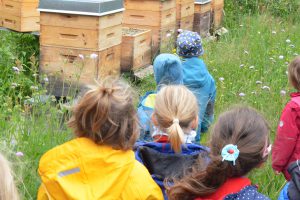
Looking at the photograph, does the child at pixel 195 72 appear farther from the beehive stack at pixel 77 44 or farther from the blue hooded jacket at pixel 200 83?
the beehive stack at pixel 77 44

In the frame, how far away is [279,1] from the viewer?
12.4m

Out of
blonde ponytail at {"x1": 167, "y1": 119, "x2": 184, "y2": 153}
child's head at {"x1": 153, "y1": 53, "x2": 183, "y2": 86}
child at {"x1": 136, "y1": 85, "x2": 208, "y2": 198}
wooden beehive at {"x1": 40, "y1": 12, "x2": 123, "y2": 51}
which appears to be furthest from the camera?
wooden beehive at {"x1": 40, "y1": 12, "x2": 123, "y2": 51}

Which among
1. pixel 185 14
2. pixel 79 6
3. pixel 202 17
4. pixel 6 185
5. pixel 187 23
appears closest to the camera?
pixel 6 185

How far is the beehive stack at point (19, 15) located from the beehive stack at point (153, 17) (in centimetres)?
135

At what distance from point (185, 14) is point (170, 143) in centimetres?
612

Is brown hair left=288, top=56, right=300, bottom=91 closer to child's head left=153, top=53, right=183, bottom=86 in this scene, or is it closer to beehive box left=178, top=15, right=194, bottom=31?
child's head left=153, top=53, right=183, bottom=86

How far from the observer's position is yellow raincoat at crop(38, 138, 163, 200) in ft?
9.30

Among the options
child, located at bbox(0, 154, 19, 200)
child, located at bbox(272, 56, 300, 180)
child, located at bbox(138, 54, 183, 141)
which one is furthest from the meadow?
child, located at bbox(0, 154, 19, 200)

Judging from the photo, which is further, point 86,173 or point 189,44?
point 189,44

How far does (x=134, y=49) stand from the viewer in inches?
293

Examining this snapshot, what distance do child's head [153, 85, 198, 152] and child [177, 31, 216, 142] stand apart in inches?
67.2

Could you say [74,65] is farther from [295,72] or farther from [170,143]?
[170,143]

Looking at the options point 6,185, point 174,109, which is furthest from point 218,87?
point 6,185

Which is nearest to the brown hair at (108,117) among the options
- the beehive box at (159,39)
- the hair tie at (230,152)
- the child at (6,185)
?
the hair tie at (230,152)
